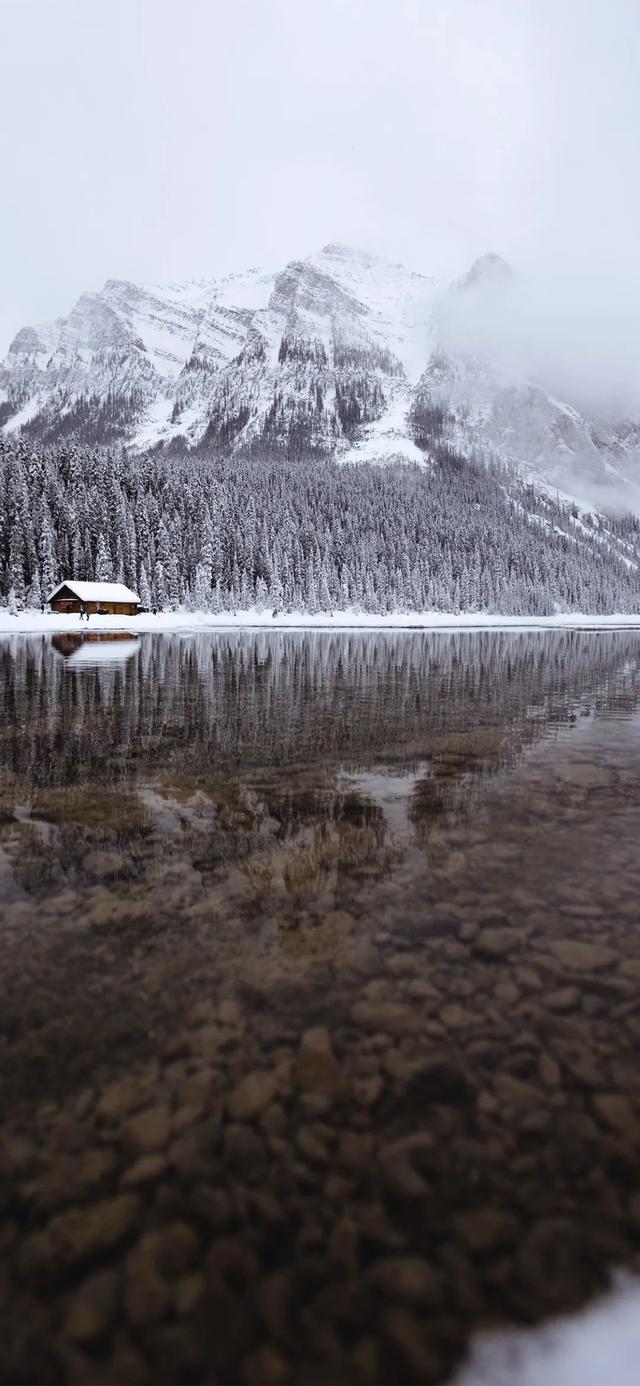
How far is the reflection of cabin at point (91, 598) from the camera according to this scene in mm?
78500

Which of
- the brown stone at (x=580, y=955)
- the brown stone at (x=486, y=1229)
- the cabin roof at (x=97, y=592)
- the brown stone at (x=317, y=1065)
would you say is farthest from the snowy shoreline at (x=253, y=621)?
the brown stone at (x=486, y=1229)

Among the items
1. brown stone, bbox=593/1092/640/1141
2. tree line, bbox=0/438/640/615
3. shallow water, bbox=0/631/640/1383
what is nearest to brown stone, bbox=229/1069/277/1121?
shallow water, bbox=0/631/640/1383

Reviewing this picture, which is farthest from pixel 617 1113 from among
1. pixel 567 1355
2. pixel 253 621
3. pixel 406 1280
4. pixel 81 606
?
pixel 253 621

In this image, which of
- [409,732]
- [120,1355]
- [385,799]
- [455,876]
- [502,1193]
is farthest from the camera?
[409,732]

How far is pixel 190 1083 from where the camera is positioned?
13.8 feet

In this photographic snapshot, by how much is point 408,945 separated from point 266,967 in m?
1.36

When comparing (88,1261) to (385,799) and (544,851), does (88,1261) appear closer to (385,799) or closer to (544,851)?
(544,851)

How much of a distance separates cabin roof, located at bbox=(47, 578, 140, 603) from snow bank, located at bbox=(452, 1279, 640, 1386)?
82.6 metres

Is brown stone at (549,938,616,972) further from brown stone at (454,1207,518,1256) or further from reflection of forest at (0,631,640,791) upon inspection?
reflection of forest at (0,631,640,791)

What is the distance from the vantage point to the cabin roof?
7812 centimetres

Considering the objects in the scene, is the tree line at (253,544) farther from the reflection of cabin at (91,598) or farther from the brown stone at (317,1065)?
the brown stone at (317,1065)

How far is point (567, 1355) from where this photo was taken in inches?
110

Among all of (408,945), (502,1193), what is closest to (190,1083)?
(502,1193)

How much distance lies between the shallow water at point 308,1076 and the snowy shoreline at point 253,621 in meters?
66.4
